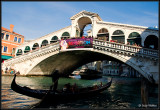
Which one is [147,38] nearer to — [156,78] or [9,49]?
[156,78]

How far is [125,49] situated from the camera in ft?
49.3

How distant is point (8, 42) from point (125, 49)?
2329cm

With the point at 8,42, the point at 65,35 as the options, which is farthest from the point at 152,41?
the point at 8,42

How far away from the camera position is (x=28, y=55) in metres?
20.7

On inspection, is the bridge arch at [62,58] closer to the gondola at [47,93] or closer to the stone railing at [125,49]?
the stone railing at [125,49]

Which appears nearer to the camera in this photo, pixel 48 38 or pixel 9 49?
pixel 48 38

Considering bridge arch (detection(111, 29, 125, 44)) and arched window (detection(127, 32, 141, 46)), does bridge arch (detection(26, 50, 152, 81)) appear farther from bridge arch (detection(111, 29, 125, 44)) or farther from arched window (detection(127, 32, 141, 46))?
arched window (detection(127, 32, 141, 46))

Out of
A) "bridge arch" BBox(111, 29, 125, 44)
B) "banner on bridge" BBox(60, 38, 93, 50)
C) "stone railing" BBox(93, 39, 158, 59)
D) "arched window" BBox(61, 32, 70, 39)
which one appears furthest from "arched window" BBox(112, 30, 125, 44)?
"arched window" BBox(61, 32, 70, 39)

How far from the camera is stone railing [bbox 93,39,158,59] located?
549 inches

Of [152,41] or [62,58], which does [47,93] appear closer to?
[62,58]

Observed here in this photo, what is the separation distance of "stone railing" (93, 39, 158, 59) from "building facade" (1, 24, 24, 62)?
763 inches

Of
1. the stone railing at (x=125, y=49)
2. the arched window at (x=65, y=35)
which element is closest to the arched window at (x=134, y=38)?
the stone railing at (x=125, y=49)

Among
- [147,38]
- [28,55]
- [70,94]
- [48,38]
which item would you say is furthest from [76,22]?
[70,94]

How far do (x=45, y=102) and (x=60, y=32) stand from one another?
56.7ft
